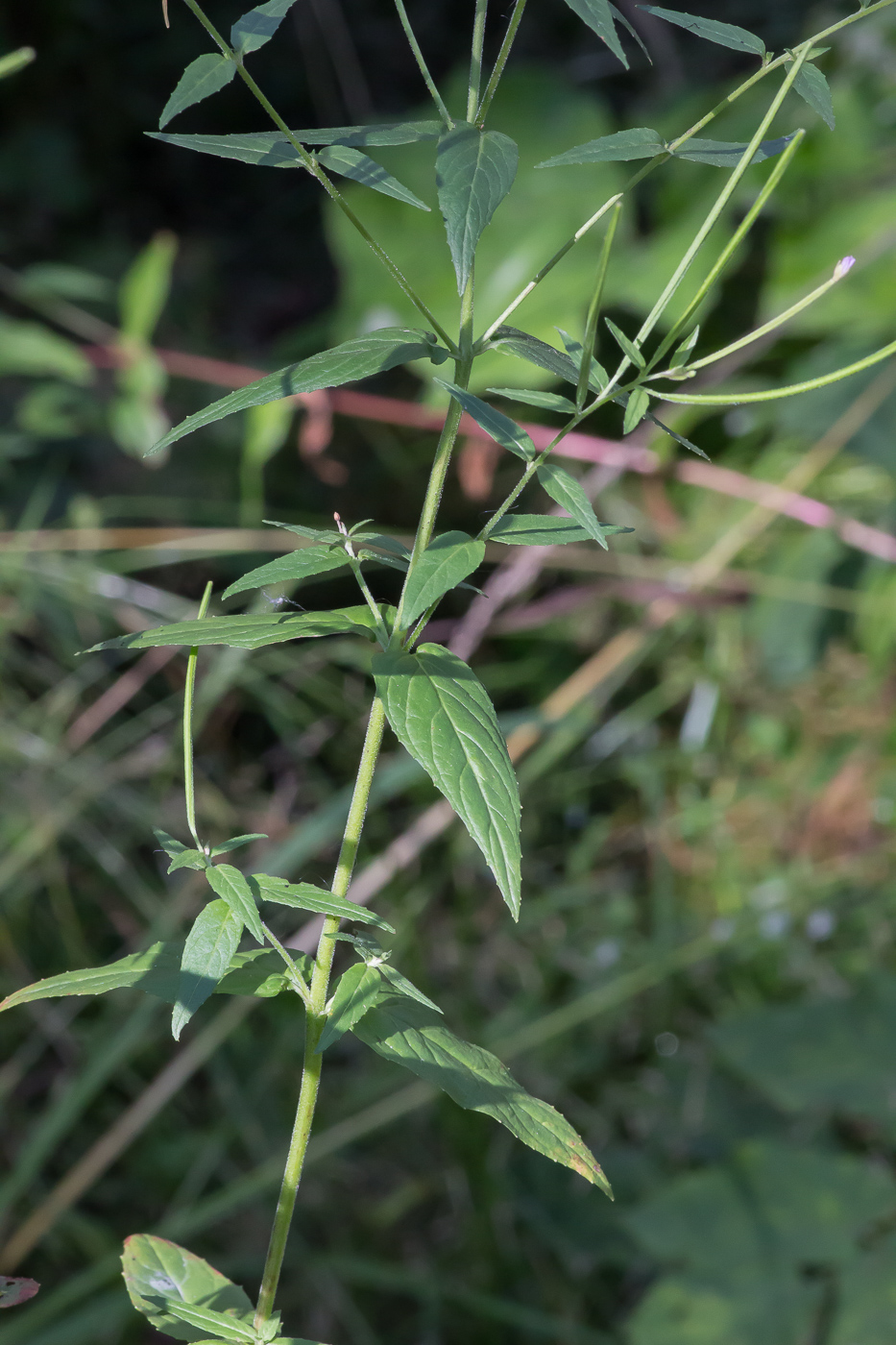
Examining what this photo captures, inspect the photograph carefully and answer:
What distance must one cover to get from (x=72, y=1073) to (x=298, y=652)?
0.51 metres

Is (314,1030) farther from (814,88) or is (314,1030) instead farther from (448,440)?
(814,88)

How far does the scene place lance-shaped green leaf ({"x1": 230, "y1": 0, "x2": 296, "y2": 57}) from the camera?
0.33m

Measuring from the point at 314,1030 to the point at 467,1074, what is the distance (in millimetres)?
47

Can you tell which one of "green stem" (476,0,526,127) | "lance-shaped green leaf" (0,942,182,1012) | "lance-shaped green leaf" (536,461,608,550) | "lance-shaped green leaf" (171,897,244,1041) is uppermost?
"green stem" (476,0,526,127)

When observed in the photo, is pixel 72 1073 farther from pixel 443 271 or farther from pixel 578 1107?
pixel 443 271

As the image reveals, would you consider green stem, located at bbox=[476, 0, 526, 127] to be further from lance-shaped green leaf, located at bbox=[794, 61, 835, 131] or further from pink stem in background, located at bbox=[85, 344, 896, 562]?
pink stem in background, located at bbox=[85, 344, 896, 562]

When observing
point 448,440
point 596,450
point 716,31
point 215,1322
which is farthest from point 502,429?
point 596,450

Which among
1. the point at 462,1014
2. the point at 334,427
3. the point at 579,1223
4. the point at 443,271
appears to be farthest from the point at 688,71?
the point at 579,1223

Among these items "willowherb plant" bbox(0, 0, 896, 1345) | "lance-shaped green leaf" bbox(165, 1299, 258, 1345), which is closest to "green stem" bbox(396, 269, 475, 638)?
"willowherb plant" bbox(0, 0, 896, 1345)

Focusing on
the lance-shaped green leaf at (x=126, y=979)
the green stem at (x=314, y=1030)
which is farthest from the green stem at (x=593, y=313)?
the lance-shaped green leaf at (x=126, y=979)

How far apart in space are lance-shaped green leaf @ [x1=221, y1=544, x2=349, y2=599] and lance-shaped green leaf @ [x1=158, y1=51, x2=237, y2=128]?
0.43 ft

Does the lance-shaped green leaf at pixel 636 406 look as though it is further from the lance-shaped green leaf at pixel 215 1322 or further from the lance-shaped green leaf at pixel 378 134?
the lance-shaped green leaf at pixel 215 1322

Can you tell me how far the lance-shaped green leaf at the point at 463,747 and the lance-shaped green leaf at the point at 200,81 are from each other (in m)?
0.17

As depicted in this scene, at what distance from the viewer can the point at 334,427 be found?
1676 millimetres
